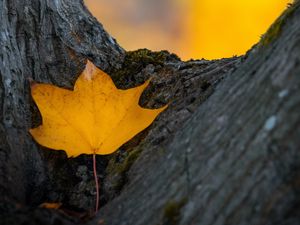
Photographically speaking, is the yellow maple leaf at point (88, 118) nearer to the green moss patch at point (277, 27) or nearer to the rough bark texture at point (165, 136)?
the rough bark texture at point (165, 136)

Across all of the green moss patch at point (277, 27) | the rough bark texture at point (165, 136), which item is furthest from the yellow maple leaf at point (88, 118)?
the green moss patch at point (277, 27)

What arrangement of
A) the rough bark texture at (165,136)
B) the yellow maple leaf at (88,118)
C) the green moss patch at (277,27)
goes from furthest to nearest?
the yellow maple leaf at (88,118) < the green moss patch at (277,27) < the rough bark texture at (165,136)

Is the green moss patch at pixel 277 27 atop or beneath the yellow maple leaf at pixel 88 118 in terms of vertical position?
beneath

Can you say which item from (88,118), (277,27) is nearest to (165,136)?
(88,118)

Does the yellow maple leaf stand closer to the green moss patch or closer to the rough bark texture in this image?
the rough bark texture

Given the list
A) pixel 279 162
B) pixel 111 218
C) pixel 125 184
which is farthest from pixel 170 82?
pixel 279 162

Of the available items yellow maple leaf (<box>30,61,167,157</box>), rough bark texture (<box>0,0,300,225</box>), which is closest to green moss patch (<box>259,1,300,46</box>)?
rough bark texture (<box>0,0,300,225</box>)
